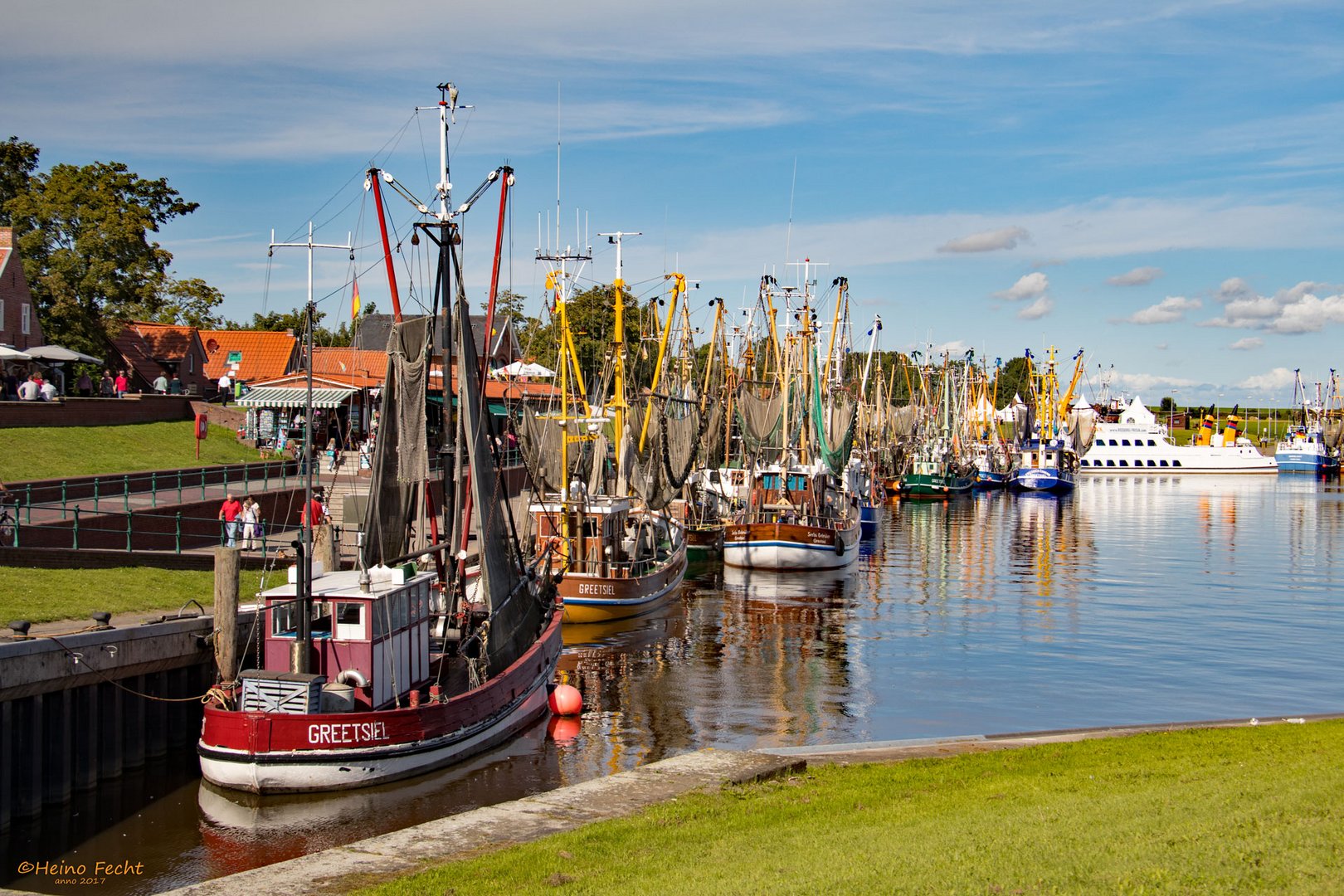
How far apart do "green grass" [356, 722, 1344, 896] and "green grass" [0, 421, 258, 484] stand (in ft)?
100

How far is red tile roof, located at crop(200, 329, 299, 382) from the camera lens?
79.7 meters

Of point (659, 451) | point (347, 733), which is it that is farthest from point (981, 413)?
point (347, 733)

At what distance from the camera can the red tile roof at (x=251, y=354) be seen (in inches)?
3137

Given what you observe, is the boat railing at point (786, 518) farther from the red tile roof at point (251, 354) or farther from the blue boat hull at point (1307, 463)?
the blue boat hull at point (1307, 463)

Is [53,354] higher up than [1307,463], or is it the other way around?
[53,354]

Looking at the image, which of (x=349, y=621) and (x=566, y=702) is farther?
(x=566, y=702)

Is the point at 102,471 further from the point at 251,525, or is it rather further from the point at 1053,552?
the point at 1053,552

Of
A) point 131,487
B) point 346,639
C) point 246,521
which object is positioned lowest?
point 346,639

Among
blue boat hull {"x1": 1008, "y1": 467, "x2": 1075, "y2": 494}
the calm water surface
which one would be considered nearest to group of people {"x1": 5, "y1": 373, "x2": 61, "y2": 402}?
the calm water surface

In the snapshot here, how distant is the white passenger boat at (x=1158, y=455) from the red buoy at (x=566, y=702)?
144738mm

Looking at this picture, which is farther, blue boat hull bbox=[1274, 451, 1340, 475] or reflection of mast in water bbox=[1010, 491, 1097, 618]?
blue boat hull bbox=[1274, 451, 1340, 475]

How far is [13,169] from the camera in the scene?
234 ft

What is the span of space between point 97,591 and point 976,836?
773 inches

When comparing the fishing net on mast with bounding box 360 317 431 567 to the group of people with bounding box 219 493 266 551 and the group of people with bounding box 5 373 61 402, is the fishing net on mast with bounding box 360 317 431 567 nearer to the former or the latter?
the group of people with bounding box 219 493 266 551
